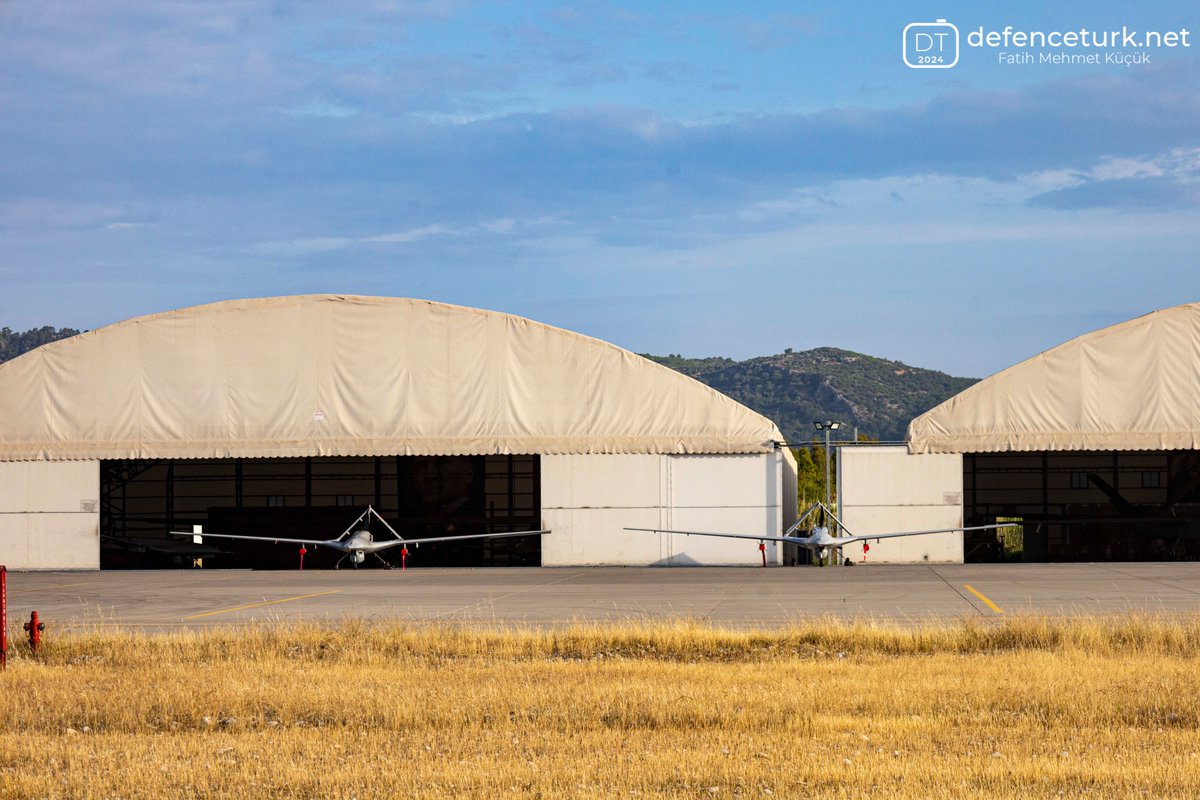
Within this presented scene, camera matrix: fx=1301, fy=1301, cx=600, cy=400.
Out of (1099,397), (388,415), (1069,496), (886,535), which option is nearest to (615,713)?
(886,535)

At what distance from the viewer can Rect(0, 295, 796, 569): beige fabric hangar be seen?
44.9m

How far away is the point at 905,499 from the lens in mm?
44781

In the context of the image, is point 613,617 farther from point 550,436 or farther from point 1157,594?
point 550,436

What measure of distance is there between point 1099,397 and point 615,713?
3549 centimetres

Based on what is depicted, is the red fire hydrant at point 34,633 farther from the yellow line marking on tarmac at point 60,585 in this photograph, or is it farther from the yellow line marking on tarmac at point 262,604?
the yellow line marking on tarmac at point 60,585

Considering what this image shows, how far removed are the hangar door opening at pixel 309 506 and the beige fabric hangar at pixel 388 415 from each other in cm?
384

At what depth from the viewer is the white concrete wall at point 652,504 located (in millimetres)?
44656

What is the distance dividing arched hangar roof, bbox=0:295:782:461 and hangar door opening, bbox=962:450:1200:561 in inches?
813

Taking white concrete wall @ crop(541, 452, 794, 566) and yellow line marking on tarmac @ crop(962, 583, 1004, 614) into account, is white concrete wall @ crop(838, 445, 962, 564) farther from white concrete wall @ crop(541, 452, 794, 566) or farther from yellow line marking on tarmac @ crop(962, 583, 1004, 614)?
yellow line marking on tarmac @ crop(962, 583, 1004, 614)

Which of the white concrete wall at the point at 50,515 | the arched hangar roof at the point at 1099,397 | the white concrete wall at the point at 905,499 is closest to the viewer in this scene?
the arched hangar roof at the point at 1099,397

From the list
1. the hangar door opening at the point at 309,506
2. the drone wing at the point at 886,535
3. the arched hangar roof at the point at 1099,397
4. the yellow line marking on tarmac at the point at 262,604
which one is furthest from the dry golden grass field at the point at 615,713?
the hangar door opening at the point at 309,506

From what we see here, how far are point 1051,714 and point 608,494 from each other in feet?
106

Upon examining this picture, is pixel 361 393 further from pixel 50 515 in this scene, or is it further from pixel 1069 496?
pixel 1069 496

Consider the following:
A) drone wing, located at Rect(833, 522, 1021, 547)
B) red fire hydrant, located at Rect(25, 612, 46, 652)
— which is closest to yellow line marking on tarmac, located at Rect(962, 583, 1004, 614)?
drone wing, located at Rect(833, 522, 1021, 547)
